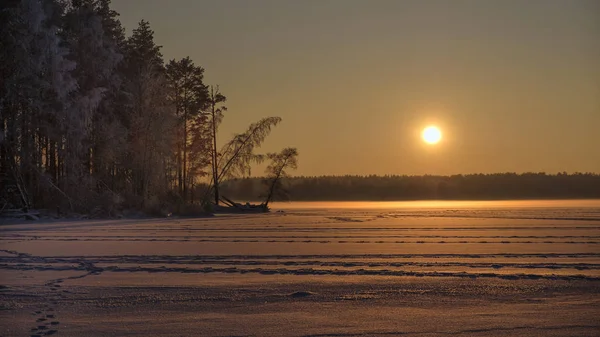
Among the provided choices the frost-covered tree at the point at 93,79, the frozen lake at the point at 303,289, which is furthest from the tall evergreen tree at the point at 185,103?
the frozen lake at the point at 303,289

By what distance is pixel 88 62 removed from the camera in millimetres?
32438

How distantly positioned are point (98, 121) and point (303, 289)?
26803 mm

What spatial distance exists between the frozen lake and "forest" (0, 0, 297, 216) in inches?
606

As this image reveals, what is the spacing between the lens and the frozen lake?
6.36 meters

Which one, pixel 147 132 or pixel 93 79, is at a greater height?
pixel 93 79

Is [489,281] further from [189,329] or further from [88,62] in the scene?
[88,62]

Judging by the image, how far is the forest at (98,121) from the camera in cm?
2809

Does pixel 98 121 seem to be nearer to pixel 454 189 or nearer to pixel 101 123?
pixel 101 123

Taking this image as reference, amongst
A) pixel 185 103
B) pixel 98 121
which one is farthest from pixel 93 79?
pixel 185 103

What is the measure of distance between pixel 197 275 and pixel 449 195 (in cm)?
6060

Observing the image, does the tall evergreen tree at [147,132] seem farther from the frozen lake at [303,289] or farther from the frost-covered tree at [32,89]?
the frozen lake at [303,289]

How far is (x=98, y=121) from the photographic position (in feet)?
108

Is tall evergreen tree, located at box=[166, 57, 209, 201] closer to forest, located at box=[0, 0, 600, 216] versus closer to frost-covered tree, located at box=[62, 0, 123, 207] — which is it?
forest, located at box=[0, 0, 600, 216]

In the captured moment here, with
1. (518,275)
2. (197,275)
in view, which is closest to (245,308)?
(197,275)
